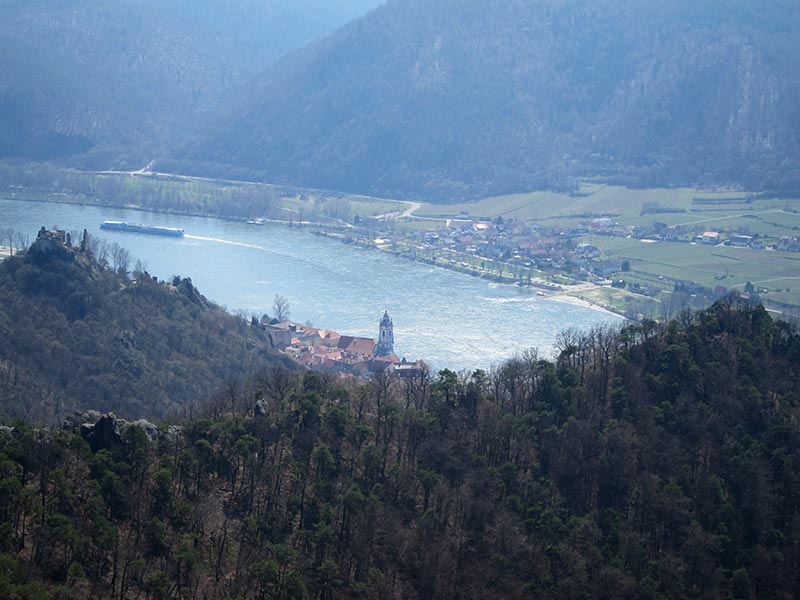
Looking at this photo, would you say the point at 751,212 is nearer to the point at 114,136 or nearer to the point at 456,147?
the point at 456,147

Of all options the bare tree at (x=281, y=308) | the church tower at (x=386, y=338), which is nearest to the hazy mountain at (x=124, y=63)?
the bare tree at (x=281, y=308)

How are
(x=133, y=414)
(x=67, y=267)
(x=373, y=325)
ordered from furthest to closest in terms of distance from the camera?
(x=373, y=325)
(x=67, y=267)
(x=133, y=414)

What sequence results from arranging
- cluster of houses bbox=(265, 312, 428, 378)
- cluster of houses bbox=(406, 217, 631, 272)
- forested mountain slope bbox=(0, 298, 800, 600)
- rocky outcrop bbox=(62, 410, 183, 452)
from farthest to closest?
cluster of houses bbox=(406, 217, 631, 272), cluster of houses bbox=(265, 312, 428, 378), rocky outcrop bbox=(62, 410, 183, 452), forested mountain slope bbox=(0, 298, 800, 600)

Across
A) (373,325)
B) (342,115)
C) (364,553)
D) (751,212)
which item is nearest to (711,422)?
(364,553)

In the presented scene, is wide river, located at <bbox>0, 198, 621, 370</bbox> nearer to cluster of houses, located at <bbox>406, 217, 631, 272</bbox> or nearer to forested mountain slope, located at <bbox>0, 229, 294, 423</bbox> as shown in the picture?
cluster of houses, located at <bbox>406, 217, 631, 272</bbox>

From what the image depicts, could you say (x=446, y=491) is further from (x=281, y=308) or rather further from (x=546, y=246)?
(x=546, y=246)

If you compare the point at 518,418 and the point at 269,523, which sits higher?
the point at 518,418

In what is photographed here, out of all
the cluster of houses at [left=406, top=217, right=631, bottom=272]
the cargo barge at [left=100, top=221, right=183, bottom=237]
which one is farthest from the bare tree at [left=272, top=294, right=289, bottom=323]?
the cargo barge at [left=100, top=221, right=183, bottom=237]
